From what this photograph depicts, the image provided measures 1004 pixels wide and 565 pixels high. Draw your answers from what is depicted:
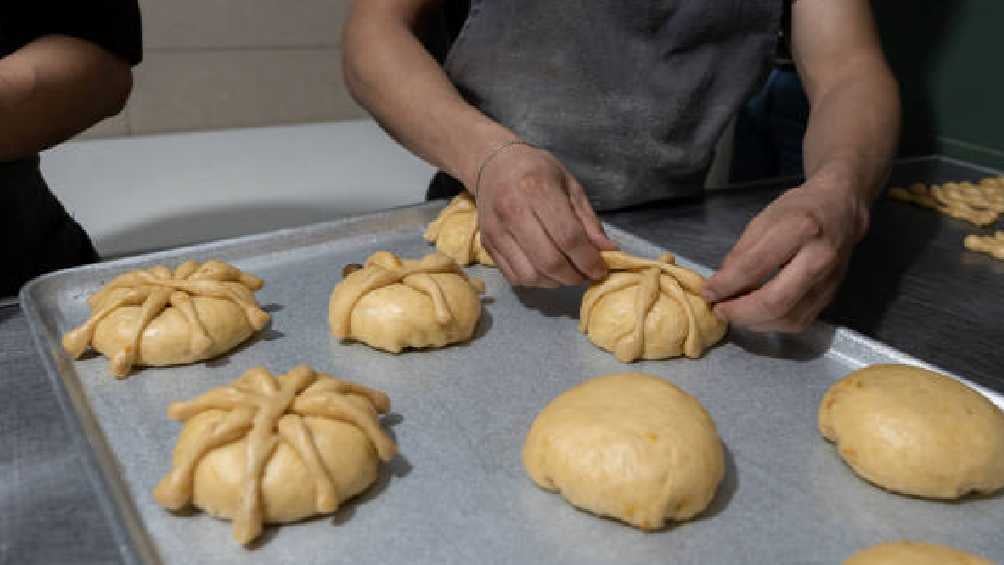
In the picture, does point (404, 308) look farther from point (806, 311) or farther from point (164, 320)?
point (806, 311)

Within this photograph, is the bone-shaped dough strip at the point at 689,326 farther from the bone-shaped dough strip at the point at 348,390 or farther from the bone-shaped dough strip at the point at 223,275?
the bone-shaped dough strip at the point at 223,275

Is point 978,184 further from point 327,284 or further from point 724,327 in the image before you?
point 327,284

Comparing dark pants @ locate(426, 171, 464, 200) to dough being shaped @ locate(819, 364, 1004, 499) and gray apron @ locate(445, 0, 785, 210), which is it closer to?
gray apron @ locate(445, 0, 785, 210)

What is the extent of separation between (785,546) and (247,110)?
2.46 metres

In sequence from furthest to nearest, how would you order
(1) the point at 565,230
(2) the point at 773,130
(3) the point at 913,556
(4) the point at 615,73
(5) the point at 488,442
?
(2) the point at 773,130 → (4) the point at 615,73 → (1) the point at 565,230 → (5) the point at 488,442 → (3) the point at 913,556

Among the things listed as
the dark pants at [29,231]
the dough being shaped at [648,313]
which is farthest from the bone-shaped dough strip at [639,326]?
the dark pants at [29,231]

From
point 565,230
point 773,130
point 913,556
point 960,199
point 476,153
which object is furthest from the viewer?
point 773,130

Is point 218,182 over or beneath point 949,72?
beneath

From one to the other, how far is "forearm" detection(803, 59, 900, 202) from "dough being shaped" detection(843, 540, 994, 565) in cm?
55

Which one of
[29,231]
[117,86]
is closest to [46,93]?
[117,86]

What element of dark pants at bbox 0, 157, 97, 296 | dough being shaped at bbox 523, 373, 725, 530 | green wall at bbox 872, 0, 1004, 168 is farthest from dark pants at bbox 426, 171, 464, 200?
green wall at bbox 872, 0, 1004, 168

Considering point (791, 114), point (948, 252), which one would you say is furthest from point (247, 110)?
point (948, 252)

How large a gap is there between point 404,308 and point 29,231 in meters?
0.64

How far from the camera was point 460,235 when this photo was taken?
129 centimetres
